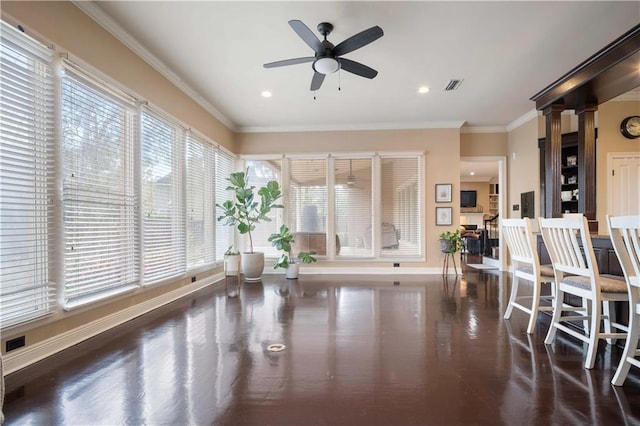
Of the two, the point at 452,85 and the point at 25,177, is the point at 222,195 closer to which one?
the point at 25,177

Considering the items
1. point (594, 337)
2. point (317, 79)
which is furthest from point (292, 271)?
point (594, 337)

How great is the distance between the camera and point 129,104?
3.26 metres

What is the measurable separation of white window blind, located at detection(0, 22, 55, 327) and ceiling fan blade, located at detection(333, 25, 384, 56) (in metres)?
2.42

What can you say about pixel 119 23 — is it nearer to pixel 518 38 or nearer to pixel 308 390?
pixel 308 390

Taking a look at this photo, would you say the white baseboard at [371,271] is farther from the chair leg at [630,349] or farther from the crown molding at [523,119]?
the chair leg at [630,349]

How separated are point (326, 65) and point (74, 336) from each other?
3391 millimetres

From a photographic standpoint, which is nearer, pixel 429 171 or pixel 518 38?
pixel 518 38

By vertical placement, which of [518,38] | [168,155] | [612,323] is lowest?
[612,323]

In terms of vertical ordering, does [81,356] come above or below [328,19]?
below

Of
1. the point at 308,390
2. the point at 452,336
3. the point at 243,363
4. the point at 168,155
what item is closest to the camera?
the point at 308,390

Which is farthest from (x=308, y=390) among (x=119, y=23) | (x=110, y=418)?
(x=119, y=23)

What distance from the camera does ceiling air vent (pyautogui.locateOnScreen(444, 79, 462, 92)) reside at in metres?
4.19

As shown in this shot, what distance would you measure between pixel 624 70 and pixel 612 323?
8.34ft

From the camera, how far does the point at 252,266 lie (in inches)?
212
